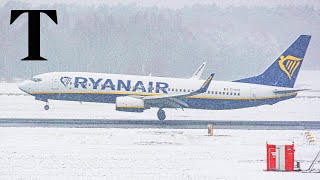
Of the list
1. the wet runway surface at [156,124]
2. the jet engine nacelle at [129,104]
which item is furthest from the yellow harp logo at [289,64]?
the jet engine nacelle at [129,104]

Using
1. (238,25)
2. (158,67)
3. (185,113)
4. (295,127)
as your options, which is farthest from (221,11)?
(295,127)

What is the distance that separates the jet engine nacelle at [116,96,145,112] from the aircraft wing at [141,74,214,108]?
94 centimetres

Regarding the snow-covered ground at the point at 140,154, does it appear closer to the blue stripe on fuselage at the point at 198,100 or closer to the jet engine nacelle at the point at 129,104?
the jet engine nacelle at the point at 129,104

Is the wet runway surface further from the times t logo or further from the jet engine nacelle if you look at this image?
the times t logo

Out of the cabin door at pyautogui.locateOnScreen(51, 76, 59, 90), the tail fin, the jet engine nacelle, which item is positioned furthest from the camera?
the tail fin

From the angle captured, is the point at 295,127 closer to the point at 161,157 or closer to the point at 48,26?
the point at 161,157

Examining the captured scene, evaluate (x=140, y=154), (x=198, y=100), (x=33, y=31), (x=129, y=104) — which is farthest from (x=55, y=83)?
(x=33, y=31)

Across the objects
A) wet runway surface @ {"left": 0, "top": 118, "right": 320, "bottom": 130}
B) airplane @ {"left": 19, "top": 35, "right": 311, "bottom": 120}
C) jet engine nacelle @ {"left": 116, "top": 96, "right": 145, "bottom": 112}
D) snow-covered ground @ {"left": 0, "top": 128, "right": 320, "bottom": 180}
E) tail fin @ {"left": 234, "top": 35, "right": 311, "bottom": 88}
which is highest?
tail fin @ {"left": 234, "top": 35, "right": 311, "bottom": 88}

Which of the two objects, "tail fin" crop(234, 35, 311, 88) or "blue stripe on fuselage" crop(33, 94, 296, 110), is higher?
"tail fin" crop(234, 35, 311, 88)

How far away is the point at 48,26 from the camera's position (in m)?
137

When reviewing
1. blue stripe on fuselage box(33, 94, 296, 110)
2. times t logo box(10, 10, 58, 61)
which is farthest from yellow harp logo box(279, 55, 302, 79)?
times t logo box(10, 10, 58, 61)

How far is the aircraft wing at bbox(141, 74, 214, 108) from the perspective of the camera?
4591 cm

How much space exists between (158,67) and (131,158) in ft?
312

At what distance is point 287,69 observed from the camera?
50.0 m
